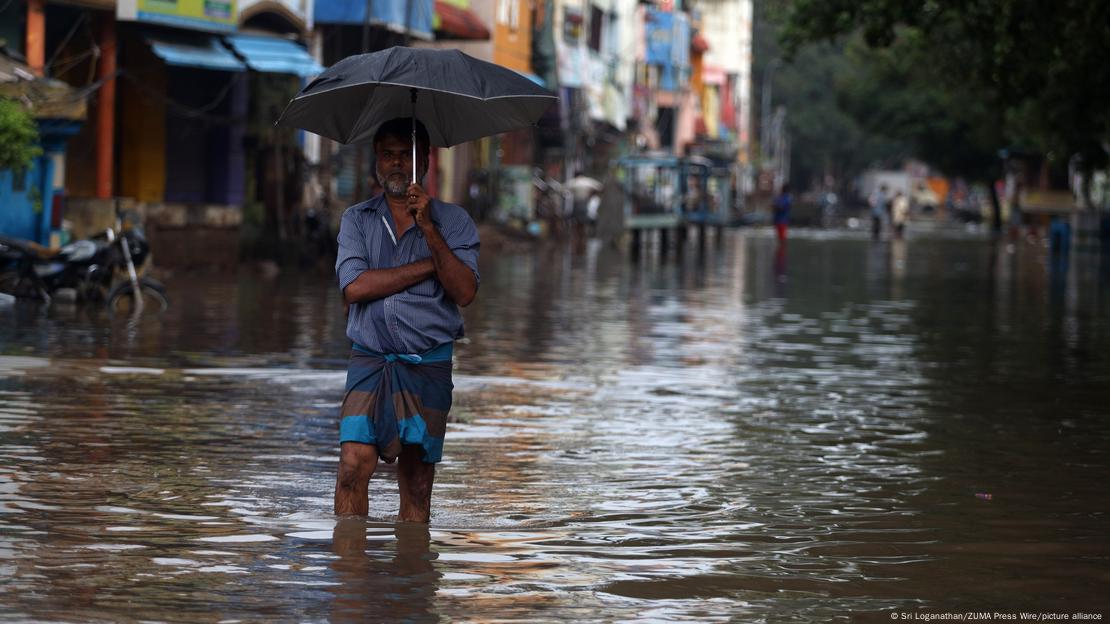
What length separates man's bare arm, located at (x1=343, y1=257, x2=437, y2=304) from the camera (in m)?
6.79

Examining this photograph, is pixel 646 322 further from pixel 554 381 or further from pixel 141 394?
pixel 141 394

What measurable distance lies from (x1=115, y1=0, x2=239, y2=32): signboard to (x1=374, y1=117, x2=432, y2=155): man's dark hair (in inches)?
785

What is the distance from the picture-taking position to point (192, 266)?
93.2 feet

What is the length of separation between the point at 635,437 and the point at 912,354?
661cm

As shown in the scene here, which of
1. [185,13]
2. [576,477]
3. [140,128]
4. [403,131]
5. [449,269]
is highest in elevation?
[185,13]

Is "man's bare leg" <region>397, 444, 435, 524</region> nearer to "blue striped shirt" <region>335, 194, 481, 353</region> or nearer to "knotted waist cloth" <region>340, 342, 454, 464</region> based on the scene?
"knotted waist cloth" <region>340, 342, 454, 464</region>

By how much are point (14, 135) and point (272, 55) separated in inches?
367

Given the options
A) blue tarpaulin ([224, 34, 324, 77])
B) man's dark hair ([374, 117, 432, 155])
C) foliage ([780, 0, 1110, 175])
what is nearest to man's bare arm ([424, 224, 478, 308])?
man's dark hair ([374, 117, 432, 155])

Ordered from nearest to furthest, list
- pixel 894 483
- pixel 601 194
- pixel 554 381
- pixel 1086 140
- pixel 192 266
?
pixel 894 483
pixel 554 381
pixel 192 266
pixel 1086 140
pixel 601 194

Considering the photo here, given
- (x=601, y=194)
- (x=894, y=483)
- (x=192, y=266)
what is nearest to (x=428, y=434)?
(x=894, y=483)

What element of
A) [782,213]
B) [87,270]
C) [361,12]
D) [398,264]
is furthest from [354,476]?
[782,213]

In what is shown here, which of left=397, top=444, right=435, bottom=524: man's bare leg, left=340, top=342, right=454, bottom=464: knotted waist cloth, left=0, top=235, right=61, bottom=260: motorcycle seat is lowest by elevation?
left=397, top=444, right=435, bottom=524: man's bare leg

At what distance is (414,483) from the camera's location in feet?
23.8

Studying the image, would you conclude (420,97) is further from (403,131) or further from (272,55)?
(272,55)
